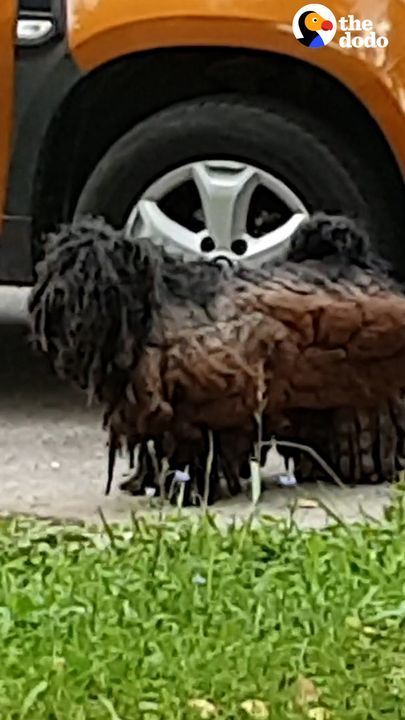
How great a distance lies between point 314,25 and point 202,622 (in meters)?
2.27

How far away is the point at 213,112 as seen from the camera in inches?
204

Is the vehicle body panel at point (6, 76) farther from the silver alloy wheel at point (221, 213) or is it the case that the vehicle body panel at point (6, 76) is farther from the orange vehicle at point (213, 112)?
the silver alloy wheel at point (221, 213)

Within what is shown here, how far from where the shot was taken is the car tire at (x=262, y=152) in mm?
5141

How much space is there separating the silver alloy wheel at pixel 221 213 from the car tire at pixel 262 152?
0.03 metres

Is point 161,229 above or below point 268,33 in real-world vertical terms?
below

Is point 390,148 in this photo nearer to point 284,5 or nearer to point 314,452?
point 284,5

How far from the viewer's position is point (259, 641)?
10.4 ft

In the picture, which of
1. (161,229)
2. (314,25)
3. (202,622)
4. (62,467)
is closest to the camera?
(202,622)

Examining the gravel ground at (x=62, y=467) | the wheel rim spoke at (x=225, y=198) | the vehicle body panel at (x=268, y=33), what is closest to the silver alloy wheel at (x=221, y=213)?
the wheel rim spoke at (x=225, y=198)

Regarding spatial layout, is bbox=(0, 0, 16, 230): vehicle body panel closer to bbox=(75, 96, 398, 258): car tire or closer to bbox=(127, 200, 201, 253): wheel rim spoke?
bbox=(75, 96, 398, 258): car tire

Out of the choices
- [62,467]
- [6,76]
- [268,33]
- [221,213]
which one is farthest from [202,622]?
[6,76]

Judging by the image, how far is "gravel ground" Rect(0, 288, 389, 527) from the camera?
4.51m

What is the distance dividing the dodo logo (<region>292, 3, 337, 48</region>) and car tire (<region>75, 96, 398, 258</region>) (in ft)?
0.80

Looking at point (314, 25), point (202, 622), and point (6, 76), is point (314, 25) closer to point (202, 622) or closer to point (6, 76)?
point (6, 76)
